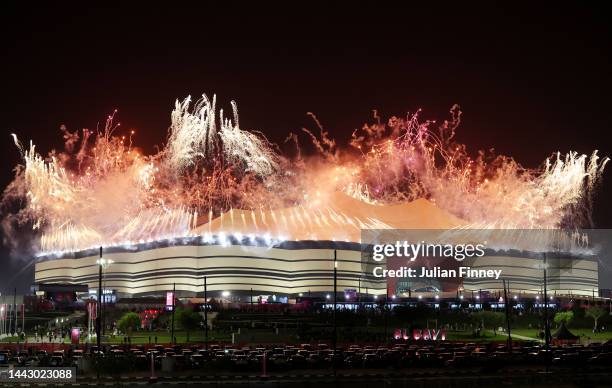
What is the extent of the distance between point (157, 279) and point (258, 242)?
16.4 metres

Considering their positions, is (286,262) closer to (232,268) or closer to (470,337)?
(232,268)

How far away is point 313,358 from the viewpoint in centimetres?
4481

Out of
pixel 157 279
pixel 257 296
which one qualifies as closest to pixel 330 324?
pixel 257 296

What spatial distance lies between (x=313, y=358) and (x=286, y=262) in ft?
286

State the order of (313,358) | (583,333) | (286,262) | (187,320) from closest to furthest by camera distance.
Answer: (313,358)
(187,320)
(583,333)
(286,262)

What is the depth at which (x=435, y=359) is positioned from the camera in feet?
144

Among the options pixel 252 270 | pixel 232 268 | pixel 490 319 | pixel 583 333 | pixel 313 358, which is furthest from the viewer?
pixel 252 270

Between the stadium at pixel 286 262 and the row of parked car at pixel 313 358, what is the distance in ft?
244

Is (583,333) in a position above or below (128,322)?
below

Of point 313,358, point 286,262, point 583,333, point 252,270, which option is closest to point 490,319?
point 583,333

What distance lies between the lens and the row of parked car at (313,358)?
141ft

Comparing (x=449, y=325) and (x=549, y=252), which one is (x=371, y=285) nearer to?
(x=549, y=252)

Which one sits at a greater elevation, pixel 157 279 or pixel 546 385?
pixel 157 279

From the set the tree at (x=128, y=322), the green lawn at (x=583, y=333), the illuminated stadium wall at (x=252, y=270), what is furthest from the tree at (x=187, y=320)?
the illuminated stadium wall at (x=252, y=270)
